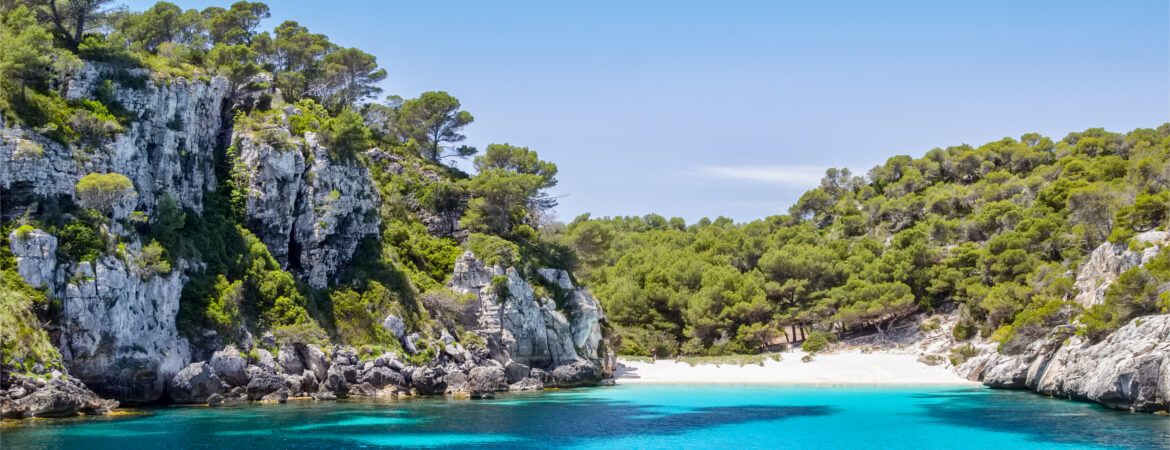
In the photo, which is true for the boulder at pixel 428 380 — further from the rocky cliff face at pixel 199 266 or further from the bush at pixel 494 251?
the bush at pixel 494 251

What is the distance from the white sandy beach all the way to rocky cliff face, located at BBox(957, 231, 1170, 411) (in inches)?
146

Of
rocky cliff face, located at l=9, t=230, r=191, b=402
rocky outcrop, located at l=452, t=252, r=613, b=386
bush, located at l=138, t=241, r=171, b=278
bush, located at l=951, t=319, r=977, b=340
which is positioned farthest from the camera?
bush, located at l=951, t=319, r=977, b=340

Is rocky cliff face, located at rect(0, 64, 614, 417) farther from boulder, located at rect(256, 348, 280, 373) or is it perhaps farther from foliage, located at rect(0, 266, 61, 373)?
foliage, located at rect(0, 266, 61, 373)

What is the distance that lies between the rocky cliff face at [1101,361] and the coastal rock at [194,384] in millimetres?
42176

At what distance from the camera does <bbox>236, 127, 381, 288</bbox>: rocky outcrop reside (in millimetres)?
51156

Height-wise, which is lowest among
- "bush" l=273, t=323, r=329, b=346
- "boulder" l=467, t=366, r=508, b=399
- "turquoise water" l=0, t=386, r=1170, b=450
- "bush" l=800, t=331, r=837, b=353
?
"turquoise water" l=0, t=386, r=1170, b=450

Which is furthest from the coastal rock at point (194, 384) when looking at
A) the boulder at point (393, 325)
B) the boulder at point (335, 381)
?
the boulder at point (393, 325)

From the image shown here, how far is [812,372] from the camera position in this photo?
209ft

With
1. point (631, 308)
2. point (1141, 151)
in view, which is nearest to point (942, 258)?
point (1141, 151)

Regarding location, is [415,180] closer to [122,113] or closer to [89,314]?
[122,113]

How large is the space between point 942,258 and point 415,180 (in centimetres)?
4794

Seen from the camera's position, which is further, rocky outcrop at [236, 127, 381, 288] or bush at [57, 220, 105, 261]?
rocky outcrop at [236, 127, 381, 288]

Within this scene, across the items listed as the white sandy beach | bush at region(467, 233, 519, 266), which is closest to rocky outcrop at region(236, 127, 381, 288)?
bush at region(467, 233, 519, 266)

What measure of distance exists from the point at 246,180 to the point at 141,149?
311 inches
